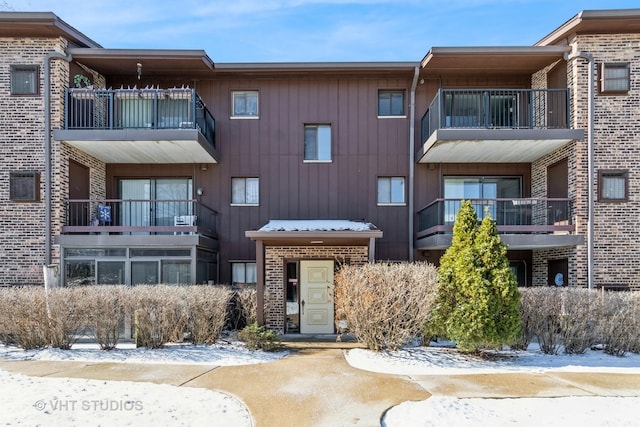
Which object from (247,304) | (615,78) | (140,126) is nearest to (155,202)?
(140,126)

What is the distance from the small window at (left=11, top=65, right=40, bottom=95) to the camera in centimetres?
1123

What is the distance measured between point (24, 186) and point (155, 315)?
17.6 ft

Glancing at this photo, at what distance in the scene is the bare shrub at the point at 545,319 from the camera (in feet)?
30.0

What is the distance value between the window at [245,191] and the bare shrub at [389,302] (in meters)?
5.21

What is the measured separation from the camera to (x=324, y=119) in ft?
43.2

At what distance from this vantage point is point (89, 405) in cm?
585

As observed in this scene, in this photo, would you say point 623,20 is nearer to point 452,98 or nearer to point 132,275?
point 452,98

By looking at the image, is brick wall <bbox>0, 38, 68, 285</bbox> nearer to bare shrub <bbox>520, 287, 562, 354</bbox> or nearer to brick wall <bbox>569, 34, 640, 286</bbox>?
bare shrub <bbox>520, 287, 562, 354</bbox>

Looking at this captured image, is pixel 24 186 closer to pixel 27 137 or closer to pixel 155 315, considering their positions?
pixel 27 137

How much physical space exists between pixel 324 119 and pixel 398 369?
7885 millimetres

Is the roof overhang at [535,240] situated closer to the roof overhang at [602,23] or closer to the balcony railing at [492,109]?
the balcony railing at [492,109]

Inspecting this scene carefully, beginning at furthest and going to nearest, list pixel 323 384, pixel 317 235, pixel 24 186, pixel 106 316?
pixel 24 186 < pixel 317 235 < pixel 106 316 < pixel 323 384

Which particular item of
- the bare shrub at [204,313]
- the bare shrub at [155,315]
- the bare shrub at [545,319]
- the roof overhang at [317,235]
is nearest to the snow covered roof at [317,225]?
the roof overhang at [317,235]

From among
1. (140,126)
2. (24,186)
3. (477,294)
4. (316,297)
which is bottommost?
(316,297)
